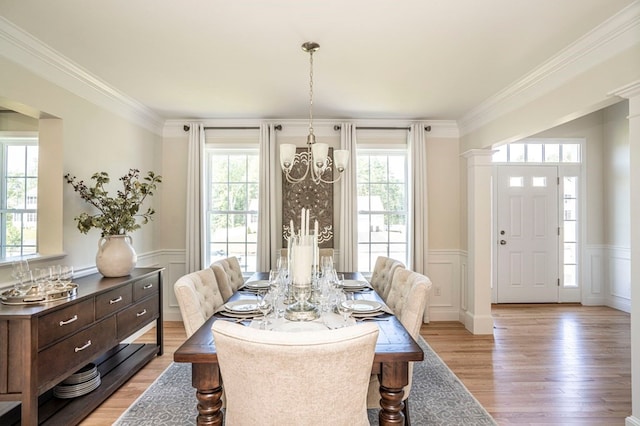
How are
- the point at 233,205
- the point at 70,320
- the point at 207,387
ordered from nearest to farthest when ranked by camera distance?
the point at 207,387, the point at 70,320, the point at 233,205

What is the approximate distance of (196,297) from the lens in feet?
6.64

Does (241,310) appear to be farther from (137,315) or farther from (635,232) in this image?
(635,232)

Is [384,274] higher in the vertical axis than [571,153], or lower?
lower

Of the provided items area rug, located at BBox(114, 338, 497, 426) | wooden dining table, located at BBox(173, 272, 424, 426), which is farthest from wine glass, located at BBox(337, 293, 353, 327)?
area rug, located at BBox(114, 338, 497, 426)

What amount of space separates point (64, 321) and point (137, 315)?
93 cm

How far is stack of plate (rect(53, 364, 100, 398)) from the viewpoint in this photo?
2.49m

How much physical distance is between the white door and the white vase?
5.08 meters

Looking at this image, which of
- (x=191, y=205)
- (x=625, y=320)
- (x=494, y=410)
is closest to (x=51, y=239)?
(x=191, y=205)

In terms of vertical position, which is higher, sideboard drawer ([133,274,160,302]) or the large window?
the large window

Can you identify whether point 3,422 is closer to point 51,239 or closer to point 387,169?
point 51,239

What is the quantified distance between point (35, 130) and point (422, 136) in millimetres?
4333

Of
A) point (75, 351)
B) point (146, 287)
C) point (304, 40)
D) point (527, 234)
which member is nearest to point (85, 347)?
→ point (75, 351)

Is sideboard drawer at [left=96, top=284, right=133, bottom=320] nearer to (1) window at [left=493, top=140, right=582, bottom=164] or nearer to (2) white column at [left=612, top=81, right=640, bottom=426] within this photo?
(2) white column at [left=612, top=81, right=640, bottom=426]

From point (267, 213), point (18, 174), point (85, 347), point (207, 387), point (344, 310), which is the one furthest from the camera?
point (267, 213)
